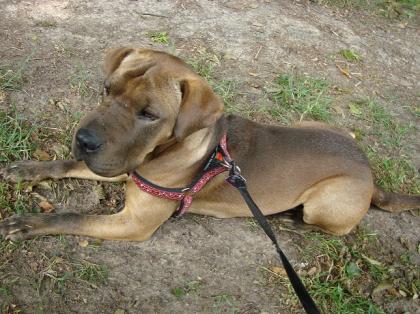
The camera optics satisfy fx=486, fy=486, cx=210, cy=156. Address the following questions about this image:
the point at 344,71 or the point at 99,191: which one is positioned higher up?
the point at 344,71

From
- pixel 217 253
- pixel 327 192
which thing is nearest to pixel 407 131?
pixel 327 192

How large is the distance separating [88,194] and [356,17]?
5136 millimetres

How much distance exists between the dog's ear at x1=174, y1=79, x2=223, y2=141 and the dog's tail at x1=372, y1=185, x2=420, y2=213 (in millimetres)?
2036

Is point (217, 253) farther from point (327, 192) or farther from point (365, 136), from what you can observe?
point (365, 136)

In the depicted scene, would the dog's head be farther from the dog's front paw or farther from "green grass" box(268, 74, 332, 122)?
"green grass" box(268, 74, 332, 122)

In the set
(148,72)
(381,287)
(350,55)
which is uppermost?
(148,72)

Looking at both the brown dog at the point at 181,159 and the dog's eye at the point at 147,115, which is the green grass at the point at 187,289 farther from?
the dog's eye at the point at 147,115

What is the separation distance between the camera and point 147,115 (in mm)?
2893

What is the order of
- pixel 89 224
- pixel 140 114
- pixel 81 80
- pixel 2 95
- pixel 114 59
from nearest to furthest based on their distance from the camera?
pixel 140 114 → pixel 114 59 → pixel 89 224 → pixel 2 95 → pixel 81 80

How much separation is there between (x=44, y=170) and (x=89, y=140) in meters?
Result: 1.17

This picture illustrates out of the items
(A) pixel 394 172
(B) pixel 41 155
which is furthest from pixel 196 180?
(A) pixel 394 172

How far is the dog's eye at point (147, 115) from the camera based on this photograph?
287cm

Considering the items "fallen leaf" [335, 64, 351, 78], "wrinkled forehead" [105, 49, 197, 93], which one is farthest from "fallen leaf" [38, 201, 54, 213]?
"fallen leaf" [335, 64, 351, 78]

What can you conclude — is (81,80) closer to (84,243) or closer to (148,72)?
(84,243)
